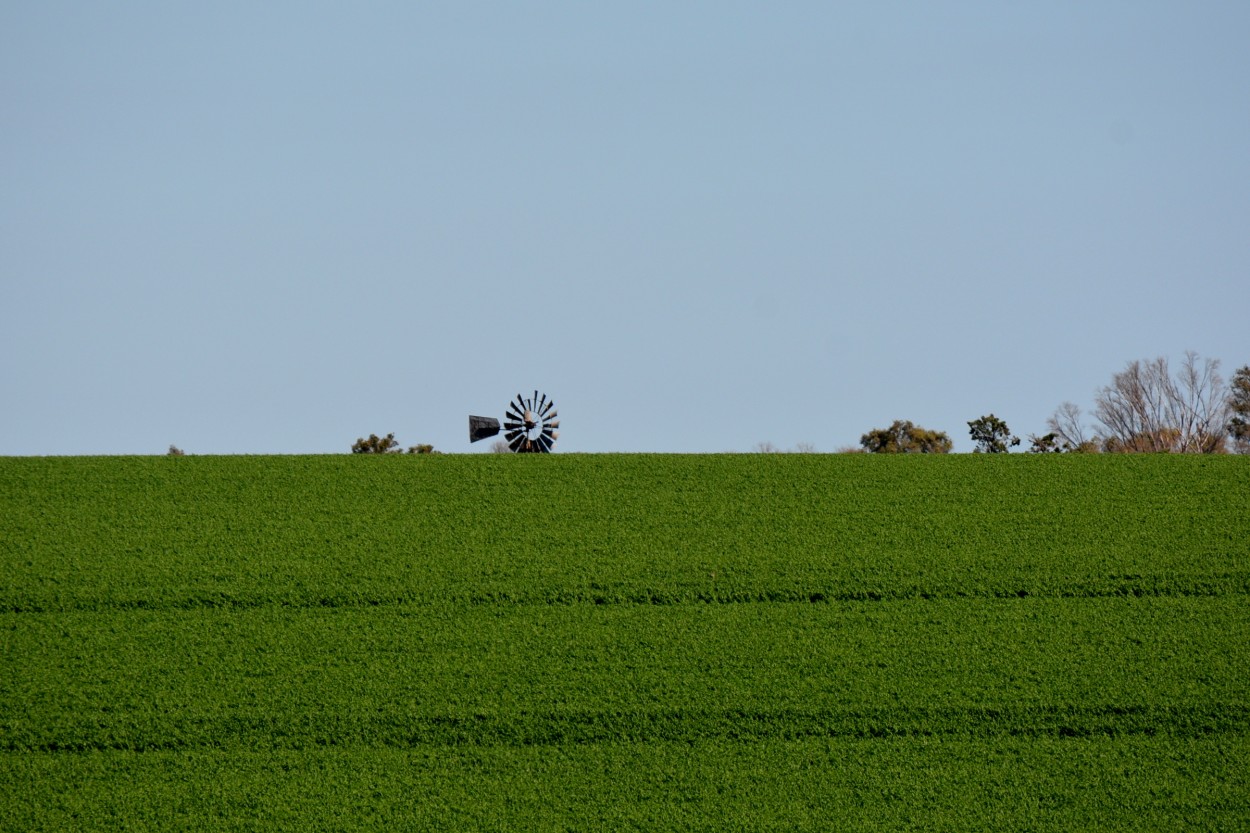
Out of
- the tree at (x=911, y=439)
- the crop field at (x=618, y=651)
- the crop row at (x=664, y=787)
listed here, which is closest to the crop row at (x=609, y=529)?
the crop field at (x=618, y=651)

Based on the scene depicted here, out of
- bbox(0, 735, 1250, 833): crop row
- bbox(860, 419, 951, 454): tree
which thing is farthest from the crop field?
bbox(860, 419, 951, 454): tree

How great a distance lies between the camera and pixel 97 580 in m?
15.7

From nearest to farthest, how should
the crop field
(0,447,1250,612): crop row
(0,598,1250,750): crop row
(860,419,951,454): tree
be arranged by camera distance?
the crop field → (0,598,1250,750): crop row → (0,447,1250,612): crop row → (860,419,951,454): tree

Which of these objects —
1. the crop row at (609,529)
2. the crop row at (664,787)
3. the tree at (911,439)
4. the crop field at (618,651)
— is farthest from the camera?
the tree at (911,439)

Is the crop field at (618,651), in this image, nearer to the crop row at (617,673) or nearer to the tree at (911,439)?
the crop row at (617,673)

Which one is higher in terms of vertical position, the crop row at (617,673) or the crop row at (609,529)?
the crop row at (609,529)

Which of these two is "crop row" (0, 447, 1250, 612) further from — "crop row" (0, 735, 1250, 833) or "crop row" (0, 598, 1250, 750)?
"crop row" (0, 735, 1250, 833)

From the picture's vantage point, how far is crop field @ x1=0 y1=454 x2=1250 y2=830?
39.2 ft

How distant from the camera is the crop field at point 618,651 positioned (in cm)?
1194

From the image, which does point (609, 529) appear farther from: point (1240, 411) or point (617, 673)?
point (1240, 411)

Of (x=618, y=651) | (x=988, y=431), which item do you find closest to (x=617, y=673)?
(x=618, y=651)

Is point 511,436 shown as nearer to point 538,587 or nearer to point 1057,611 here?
point 538,587

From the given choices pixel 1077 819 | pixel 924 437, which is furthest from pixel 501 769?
pixel 924 437

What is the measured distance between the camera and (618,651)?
14148mm
